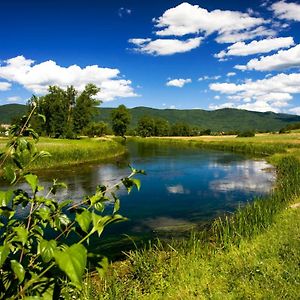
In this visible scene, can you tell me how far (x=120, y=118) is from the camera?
124 meters

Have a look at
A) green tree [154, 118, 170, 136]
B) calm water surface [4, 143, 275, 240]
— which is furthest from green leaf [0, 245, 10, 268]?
green tree [154, 118, 170, 136]

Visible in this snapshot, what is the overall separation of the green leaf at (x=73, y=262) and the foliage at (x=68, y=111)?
77579mm

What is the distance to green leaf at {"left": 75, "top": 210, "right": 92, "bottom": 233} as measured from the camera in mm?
2630

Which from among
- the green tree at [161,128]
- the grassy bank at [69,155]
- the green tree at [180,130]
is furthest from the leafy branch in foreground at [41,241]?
the green tree at [180,130]

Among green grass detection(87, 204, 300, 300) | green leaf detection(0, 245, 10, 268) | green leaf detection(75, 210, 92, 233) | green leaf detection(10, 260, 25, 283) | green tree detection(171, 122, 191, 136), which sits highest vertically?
green tree detection(171, 122, 191, 136)

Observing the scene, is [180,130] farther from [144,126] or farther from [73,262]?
[73,262]

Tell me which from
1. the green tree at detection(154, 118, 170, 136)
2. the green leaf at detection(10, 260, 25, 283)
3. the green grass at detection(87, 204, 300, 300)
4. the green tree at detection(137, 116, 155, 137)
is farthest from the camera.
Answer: the green tree at detection(154, 118, 170, 136)

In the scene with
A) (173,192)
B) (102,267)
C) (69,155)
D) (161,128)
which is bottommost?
(173,192)

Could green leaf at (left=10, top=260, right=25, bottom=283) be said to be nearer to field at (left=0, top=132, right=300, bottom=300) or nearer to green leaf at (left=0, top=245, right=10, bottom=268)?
green leaf at (left=0, top=245, right=10, bottom=268)

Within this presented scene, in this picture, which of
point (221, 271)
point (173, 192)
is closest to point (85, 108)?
point (173, 192)

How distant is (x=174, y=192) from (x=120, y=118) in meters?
102

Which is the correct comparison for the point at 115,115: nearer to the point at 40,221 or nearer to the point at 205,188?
the point at 205,188

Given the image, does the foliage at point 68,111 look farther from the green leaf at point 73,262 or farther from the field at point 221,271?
the green leaf at point 73,262

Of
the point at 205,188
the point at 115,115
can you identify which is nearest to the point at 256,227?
the point at 205,188
